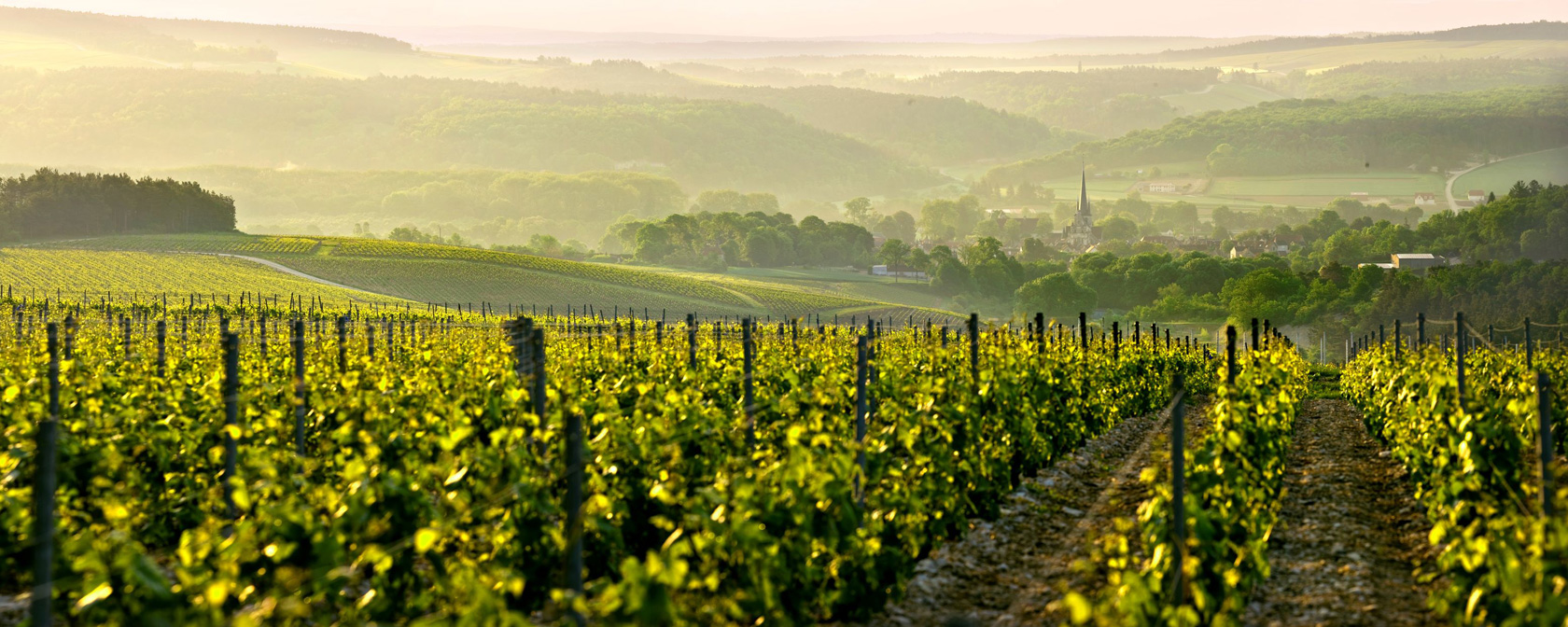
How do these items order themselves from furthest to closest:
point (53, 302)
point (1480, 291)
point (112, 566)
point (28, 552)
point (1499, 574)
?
point (1480, 291), point (53, 302), point (28, 552), point (1499, 574), point (112, 566)

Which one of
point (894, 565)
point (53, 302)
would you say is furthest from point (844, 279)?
→ point (894, 565)

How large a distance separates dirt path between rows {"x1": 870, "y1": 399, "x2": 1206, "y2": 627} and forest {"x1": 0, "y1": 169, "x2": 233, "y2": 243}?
99.9 metres

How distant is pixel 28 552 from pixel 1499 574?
7.86 meters

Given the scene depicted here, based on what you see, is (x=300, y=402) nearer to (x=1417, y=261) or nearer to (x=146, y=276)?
(x=146, y=276)

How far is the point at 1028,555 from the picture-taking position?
977 cm

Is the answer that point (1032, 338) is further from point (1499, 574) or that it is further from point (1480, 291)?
point (1480, 291)

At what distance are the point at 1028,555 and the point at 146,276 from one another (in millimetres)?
67171

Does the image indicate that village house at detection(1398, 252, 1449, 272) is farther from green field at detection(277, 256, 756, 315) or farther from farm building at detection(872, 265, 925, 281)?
green field at detection(277, 256, 756, 315)

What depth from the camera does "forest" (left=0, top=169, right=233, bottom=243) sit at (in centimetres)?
9800

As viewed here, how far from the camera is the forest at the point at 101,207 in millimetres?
98000

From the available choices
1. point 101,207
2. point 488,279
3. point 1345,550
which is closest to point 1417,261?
point 488,279

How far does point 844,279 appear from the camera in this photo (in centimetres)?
13712

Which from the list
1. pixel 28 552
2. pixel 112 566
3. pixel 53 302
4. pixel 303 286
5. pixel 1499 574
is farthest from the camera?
pixel 303 286

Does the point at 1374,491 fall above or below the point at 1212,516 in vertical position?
below
